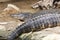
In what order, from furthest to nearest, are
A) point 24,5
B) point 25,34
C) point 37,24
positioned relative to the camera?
point 24,5 < point 37,24 < point 25,34

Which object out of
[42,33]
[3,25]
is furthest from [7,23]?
[42,33]

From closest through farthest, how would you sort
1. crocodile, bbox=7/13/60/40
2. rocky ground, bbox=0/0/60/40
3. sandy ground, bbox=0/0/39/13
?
rocky ground, bbox=0/0/60/40, crocodile, bbox=7/13/60/40, sandy ground, bbox=0/0/39/13

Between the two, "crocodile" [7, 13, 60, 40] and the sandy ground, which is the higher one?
the sandy ground

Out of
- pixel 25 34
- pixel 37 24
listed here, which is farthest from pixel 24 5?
pixel 25 34

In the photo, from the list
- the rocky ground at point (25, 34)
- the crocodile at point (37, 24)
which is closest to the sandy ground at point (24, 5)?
the rocky ground at point (25, 34)

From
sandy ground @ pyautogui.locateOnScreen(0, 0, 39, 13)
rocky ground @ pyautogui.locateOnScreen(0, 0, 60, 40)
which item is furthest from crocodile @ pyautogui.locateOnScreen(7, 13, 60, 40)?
sandy ground @ pyautogui.locateOnScreen(0, 0, 39, 13)

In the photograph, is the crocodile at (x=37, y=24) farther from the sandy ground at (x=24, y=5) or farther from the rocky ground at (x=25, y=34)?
the sandy ground at (x=24, y=5)

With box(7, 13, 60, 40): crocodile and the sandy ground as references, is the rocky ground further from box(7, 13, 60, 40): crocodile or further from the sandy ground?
box(7, 13, 60, 40): crocodile

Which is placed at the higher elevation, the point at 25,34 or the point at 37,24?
the point at 37,24

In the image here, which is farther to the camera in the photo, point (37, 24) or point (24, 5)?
point (24, 5)

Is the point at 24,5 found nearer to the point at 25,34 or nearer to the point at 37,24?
the point at 37,24
